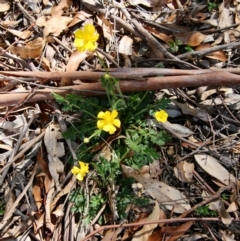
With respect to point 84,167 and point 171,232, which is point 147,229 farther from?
point 84,167

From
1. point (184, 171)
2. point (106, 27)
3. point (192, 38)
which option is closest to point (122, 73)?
point (106, 27)

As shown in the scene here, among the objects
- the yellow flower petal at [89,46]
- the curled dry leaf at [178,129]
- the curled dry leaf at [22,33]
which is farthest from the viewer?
the curled dry leaf at [22,33]

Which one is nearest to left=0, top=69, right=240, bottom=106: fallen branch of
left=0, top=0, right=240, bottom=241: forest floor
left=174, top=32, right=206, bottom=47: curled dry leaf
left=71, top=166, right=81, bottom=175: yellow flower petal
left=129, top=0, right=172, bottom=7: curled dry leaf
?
left=0, top=0, right=240, bottom=241: forest floor

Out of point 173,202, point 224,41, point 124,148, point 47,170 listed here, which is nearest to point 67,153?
point 47,170

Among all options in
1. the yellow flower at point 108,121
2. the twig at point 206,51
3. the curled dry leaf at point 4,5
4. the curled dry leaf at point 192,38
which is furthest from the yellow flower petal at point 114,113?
the curled dry leaf at point 4,5

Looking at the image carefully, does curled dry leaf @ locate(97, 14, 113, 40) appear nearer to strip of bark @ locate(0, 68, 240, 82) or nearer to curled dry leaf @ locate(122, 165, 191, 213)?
strip of bark @ locate(0, 68, 240, 82)

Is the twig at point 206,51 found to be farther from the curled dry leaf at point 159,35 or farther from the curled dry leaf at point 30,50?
the curled dry leaf at point 30,50
